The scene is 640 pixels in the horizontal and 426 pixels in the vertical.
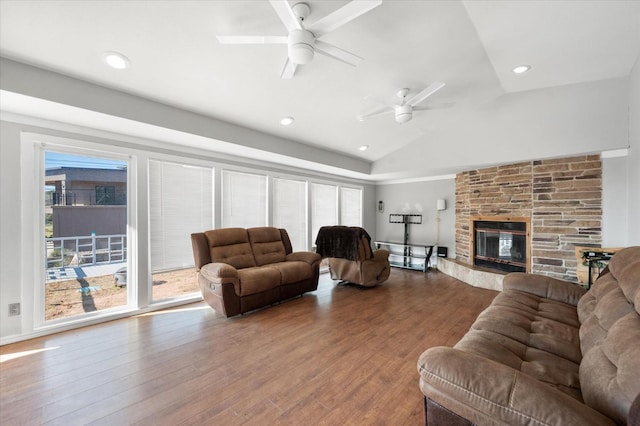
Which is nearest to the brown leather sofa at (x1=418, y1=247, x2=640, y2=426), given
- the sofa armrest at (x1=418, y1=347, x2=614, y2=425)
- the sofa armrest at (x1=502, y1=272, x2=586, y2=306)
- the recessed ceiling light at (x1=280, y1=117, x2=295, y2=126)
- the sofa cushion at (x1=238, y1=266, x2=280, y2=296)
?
the sofa armrest at (x1=418, y1=347, x2=614, y2=425)

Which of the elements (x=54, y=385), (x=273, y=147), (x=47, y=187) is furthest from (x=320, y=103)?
(x=54, y=385)

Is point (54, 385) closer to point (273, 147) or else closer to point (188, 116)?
point (188, 116)

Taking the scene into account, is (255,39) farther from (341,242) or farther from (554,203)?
(554,203)

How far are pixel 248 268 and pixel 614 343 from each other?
354 centimetres

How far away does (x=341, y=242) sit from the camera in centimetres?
470

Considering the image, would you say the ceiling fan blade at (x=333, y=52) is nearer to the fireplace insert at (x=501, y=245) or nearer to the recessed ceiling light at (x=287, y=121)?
the recessed ceiling light at (x=287, y=121)

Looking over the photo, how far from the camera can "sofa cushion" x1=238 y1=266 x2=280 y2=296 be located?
132 inches

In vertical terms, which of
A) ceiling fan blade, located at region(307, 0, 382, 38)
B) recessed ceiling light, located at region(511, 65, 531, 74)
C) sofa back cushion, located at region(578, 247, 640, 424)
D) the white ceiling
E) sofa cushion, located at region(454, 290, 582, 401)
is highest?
recessed ceiling light, located at region(511, 65, 531, 74)

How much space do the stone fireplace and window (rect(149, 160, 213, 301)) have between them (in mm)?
4858

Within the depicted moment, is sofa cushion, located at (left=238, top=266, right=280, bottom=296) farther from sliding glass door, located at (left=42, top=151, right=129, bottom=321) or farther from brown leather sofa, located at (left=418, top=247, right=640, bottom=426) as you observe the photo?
brown leather sofa, located at (left=418, top=247, right=640, bottom=426)

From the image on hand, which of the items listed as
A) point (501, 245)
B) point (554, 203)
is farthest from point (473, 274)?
point (554, 203)

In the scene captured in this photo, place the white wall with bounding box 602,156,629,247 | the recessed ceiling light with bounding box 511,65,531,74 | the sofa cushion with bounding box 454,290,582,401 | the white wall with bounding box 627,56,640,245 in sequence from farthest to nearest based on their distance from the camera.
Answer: the white wall with bounding box 602,156,629,247
the recessed ceiling light with bounding box 511,65,531,74
the white wall with bounding box 627,56,640,245
the sofa cushion with bounding box 454,290,582,401

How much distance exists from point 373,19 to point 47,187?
12.2ft

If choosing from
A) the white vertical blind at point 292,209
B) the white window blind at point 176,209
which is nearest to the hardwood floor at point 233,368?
the white window blind at point 176,209
